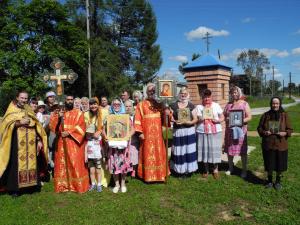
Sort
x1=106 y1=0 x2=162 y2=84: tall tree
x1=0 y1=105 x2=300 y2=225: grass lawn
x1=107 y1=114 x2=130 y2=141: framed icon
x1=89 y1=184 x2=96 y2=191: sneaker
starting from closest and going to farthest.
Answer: x1=0 y1=105 x2=300 y2=225: grass lawn
x1=107 y1=114 x2=130 y2=141: framed icon
x1=89 y1=184 x2=96 y2=191: sneaker
x1=106 y1=0 x2=162 y2=84: tall tree

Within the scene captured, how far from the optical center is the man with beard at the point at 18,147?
6469 mm

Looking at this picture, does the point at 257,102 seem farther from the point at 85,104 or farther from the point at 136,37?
the point at 85,104

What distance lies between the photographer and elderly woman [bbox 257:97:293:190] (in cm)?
641

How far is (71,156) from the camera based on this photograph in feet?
21.8

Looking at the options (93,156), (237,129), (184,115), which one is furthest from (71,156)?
(237,129)

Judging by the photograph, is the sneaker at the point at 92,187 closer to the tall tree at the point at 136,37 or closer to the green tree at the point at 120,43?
the green tree at the point at 120,43

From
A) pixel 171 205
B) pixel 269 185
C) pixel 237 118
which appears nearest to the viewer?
pixel 171 205

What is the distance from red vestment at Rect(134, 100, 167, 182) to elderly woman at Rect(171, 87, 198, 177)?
0.34 meters

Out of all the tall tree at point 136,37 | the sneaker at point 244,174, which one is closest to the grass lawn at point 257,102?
A: the tall tree at point 136,37

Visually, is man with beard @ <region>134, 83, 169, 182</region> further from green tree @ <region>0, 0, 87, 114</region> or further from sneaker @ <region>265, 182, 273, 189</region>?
green tree @ <region>0, 0, 87, 114</region>

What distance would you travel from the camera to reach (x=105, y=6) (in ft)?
112

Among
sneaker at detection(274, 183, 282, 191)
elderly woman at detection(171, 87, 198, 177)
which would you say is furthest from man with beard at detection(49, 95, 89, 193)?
sneaker at detection(274, 183, 282, 191)

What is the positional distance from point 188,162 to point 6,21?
22.0 meters

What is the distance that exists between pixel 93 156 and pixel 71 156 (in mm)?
409
